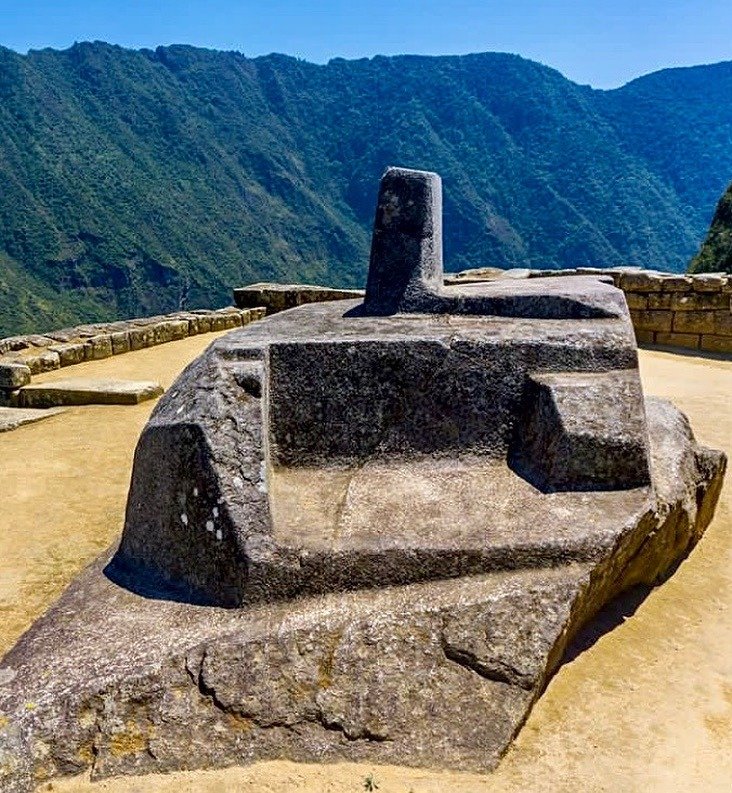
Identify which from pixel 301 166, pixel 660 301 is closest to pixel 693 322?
pixel 660 301

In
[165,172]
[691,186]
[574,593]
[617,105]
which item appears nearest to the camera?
[574,593]

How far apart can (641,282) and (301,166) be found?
87575 millimetres

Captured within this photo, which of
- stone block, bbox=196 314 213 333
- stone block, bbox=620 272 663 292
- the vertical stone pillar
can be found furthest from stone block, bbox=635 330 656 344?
the vertical stone pillar

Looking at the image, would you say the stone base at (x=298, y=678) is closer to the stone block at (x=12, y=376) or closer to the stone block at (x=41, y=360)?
the stone block at (x=12, y=376)

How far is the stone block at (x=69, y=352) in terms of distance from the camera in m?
9.05

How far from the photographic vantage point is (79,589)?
3133 millimetres

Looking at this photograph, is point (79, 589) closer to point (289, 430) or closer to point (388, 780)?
point (289, 430)

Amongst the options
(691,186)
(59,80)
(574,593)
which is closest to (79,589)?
(574,593)

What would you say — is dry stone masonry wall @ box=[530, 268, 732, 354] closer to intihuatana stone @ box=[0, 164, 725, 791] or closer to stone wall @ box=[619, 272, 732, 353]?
stone wall @ box=[619, 272, 732, 353]

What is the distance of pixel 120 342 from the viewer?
9.95m

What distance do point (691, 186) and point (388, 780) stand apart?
126 m

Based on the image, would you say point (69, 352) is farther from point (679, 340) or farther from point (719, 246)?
point (719, 246)

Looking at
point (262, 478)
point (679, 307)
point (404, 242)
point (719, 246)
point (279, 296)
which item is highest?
point (404, 242)

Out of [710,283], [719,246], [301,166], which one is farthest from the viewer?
[301,166]
